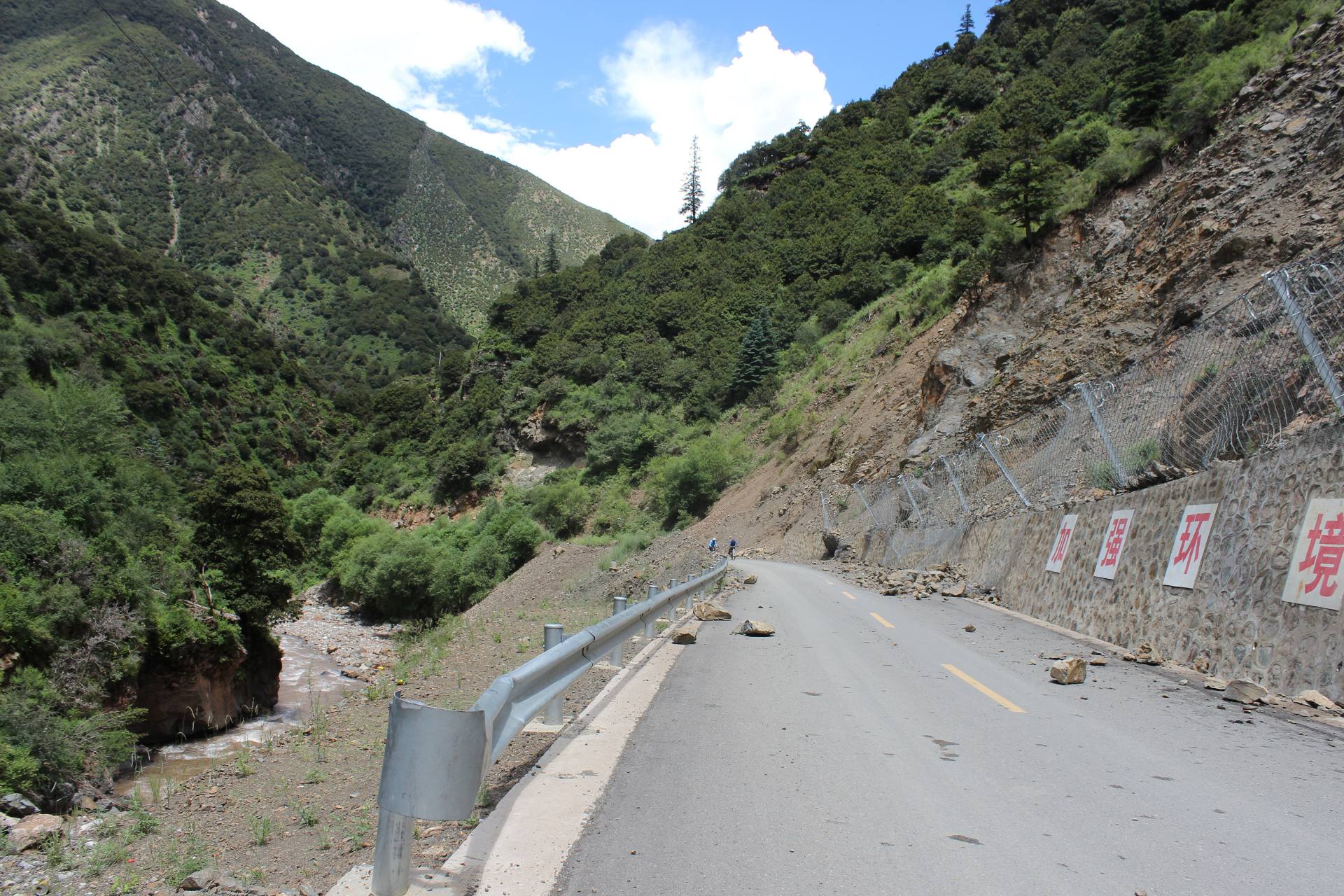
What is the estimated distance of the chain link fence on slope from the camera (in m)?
8.77

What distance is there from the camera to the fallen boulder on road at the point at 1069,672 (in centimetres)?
809

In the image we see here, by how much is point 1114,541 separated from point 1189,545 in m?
2.16

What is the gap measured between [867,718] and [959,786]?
1721 mm

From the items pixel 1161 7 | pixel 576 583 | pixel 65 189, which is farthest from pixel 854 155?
pixel 65 189

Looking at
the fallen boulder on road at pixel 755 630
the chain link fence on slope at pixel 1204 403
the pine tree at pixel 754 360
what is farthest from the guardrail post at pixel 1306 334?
the pine tree at pixel 754 360

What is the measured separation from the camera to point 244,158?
138000 mm

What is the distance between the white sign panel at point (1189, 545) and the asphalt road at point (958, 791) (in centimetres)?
194

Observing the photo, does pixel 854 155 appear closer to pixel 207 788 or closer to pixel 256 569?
pixel 256 569

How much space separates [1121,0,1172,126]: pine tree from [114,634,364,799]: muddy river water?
38.6 metres

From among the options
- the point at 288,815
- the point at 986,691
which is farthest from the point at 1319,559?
Result: the point at 288,815

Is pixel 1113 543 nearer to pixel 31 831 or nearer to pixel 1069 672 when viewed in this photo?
pixel 1069 672

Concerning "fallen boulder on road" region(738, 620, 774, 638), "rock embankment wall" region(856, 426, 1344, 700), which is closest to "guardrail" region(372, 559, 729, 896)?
"rock embankment wall" region(856, 426, 1344, 700)

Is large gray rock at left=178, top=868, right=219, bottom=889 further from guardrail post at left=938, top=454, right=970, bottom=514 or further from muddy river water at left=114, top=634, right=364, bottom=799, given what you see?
guardrail post at left=938, top=454, right=970, bottom=514

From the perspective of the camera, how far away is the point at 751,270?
225 feet
